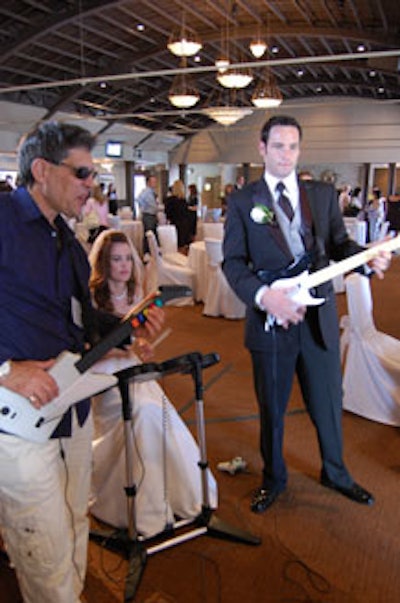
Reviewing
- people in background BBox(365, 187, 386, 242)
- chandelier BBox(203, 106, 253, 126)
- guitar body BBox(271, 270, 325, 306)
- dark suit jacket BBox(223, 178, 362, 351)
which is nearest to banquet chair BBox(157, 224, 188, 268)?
chandelier BBox(203, 106, 253, 126)

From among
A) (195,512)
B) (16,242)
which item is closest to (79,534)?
(195,512)

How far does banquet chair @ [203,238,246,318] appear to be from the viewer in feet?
20.0

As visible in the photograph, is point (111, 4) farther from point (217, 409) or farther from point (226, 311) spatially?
point (217, 409)

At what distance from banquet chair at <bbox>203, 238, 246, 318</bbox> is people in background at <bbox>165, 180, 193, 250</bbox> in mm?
3617

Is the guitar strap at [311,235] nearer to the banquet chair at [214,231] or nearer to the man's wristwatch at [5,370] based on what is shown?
the man's wristwatch at [5,370]

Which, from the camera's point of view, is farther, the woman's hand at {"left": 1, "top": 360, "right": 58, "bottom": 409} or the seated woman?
the seated woman

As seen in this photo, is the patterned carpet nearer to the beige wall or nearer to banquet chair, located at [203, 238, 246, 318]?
banquet chair, located at [203, 238, 246, 318]

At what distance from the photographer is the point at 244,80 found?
735cm

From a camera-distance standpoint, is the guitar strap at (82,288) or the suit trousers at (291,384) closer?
the guitar strap at (82,288)

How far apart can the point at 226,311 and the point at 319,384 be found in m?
3.87

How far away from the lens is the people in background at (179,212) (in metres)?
9.90

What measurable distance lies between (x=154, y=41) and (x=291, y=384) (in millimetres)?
11826

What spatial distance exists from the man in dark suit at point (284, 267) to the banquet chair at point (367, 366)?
1022mm

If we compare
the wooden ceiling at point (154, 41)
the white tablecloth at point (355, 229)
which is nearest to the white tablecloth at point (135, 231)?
the wooden ceiling at point (154, 41)
